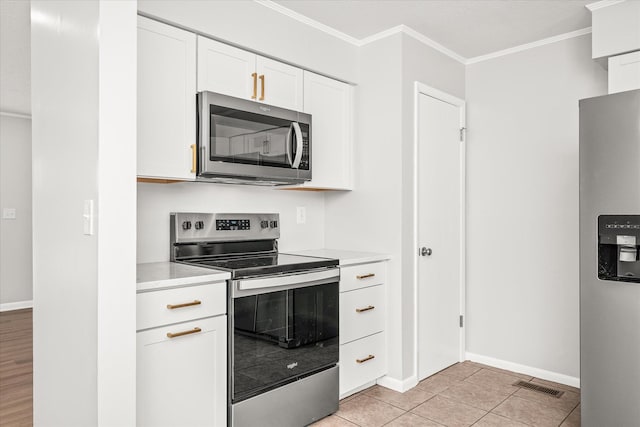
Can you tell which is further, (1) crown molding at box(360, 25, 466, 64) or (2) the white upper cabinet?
(1) crown molding at box(360, 25, 466, 64)

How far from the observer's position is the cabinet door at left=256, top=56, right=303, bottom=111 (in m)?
2.68

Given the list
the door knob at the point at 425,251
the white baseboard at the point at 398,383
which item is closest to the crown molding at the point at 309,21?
the door knob at the point at 425,251

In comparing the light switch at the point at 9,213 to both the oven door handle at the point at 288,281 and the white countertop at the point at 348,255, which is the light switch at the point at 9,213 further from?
the oven door handle at the point at 288,281

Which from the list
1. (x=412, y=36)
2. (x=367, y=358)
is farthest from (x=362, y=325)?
(x=412, y=36)

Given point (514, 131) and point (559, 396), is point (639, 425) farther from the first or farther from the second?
point (514, 131)

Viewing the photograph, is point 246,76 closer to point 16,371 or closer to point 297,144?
point 297,144

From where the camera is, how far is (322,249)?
3.44m

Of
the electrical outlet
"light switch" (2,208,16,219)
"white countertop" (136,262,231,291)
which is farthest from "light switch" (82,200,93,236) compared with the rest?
"light switch" (2,208,16,219)

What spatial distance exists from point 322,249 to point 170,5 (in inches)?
75.8

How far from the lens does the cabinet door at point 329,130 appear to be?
9.90 ft

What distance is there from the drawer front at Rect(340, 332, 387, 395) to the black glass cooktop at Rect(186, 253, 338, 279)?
0.59m

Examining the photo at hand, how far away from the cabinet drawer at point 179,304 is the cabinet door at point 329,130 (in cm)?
115

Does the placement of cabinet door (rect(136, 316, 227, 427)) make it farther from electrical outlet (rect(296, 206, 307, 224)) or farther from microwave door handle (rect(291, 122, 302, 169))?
electrical outlet (rect(296, 206, 307, 224))

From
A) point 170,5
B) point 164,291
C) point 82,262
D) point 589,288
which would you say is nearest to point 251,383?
point 164,291
